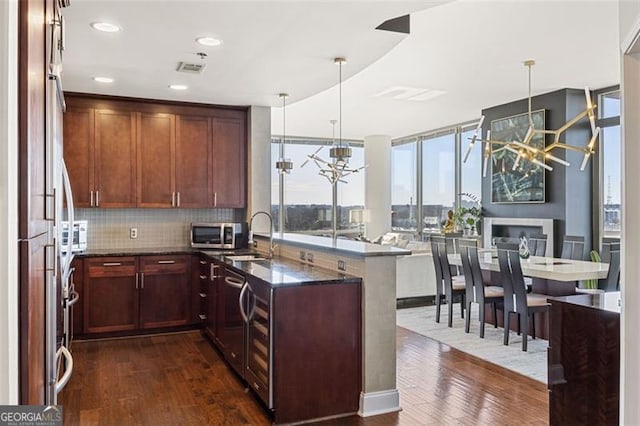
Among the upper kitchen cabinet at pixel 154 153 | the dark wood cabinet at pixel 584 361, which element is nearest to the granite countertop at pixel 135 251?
the upper kitchen cabinet at pixel 154 153

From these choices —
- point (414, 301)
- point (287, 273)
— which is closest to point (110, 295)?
point (287, 273)

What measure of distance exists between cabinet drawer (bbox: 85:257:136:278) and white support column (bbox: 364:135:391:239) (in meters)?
6.82

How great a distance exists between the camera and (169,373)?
420cm

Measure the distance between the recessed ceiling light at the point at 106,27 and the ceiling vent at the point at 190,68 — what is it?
86 cm

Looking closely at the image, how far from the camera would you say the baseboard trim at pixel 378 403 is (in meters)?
3.35

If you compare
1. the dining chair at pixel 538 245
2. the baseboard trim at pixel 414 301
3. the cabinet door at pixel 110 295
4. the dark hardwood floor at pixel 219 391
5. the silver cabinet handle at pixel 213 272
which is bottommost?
the dark hardwood floor at pixel 219 391

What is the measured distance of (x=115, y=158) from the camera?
558 cm

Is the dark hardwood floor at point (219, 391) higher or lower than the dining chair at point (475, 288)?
lower

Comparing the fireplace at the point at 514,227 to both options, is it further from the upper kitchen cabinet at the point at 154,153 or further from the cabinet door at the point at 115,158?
the cabinet door at the point at 115,158

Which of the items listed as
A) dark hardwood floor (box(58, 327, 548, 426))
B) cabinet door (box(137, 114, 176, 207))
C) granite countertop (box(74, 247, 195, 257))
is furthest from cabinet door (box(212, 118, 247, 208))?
dark hardwood floor (box(58, 327, 548, 426))

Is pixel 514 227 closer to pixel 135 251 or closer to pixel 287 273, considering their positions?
pixel 287 273

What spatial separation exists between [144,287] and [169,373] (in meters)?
1.46

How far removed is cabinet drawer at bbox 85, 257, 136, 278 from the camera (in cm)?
520

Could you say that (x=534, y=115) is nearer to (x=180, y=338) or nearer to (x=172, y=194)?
(x=172, y=194)
